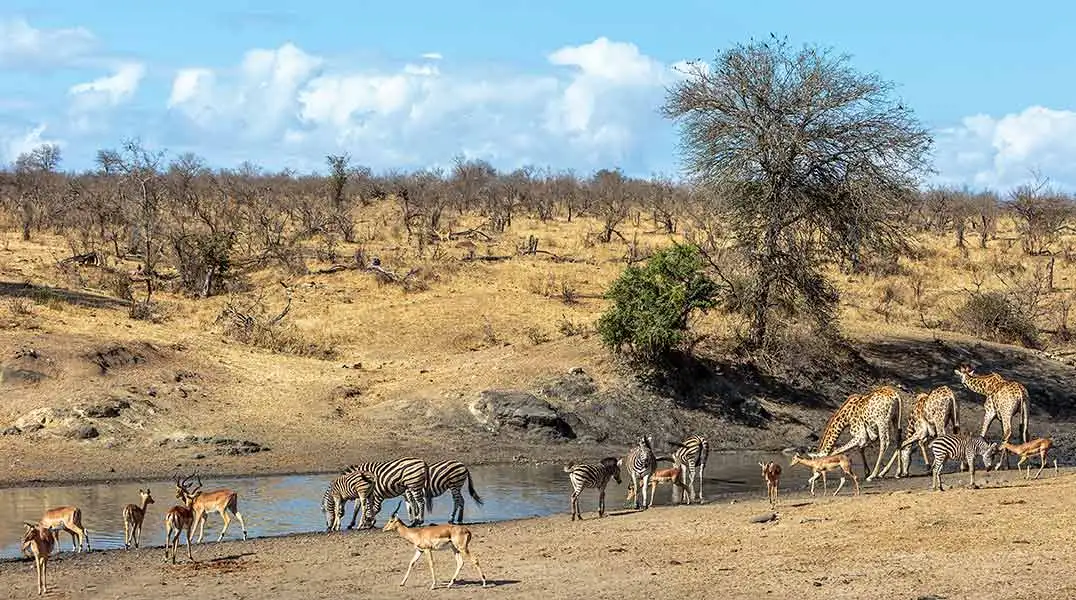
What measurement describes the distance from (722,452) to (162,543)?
42.4 ft

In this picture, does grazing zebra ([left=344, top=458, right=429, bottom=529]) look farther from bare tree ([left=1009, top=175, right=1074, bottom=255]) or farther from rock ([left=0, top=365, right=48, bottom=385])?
bare tree ([left=1009, top=175, right=1074, bottom=255])

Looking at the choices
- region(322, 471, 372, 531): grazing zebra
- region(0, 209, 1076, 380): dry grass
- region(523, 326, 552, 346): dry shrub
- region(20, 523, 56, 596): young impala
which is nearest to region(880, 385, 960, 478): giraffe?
region(0, 209, 1076, 380): dry grass

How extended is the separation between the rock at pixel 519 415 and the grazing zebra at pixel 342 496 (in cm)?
829

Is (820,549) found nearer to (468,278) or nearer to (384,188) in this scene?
(468,278)

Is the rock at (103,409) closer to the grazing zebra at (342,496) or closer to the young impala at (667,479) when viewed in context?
the grazing zebra at (342,496)

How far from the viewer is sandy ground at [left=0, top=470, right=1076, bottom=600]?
13477 millimetres

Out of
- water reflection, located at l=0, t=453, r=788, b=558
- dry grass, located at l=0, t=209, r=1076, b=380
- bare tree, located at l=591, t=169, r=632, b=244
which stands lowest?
water reflection, located at l=0, t=453, r=788, b=558

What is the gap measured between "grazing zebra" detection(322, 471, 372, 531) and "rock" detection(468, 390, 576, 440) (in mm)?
8288

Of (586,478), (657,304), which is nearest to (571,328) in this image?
(657,304)

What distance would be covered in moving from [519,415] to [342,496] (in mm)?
8684

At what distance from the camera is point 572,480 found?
1864 cm

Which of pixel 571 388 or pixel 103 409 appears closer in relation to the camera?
pixel 103 409

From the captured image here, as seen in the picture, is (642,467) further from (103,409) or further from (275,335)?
(275,335)

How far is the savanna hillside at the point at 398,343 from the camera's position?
84.0ft
